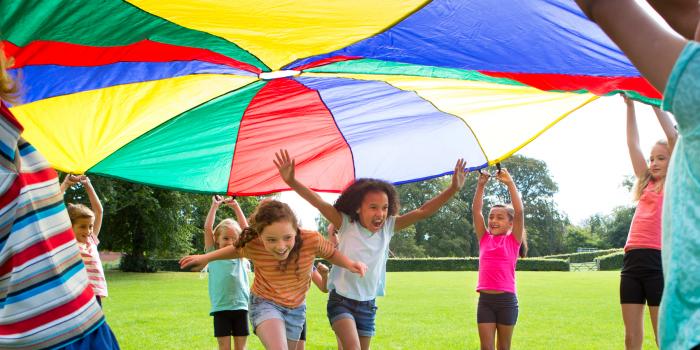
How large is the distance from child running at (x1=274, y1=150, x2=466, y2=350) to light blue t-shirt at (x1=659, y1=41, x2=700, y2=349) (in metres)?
3.21

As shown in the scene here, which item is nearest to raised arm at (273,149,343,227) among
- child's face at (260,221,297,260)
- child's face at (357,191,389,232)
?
child's face at (357,191,389,232)

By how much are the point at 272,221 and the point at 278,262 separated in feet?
0.91

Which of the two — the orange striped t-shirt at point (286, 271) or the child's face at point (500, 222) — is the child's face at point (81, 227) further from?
the child's face at point (500, 222)

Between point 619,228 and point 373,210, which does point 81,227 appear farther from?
point 619,228

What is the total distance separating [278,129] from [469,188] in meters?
62.2

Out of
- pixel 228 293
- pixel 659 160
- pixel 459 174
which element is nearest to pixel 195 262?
pixel 228 293

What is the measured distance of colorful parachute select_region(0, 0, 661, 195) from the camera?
3.29 m

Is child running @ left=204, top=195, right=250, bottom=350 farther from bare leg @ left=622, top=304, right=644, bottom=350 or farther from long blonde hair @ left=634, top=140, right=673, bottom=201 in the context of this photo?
long blonde hair @ left=634, top=140, right=673, bottom=201

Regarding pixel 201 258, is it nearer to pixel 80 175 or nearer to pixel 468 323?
pixel 80 175

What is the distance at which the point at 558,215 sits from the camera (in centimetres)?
7038

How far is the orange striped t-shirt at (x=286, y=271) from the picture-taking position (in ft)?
14.0

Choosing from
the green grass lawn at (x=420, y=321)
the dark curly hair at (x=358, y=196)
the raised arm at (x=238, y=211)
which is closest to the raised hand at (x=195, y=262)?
the dark curly hair at (x=358, y=196)

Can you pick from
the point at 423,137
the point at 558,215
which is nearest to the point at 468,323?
the point at 423,137

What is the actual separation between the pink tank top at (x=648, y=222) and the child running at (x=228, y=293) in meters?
3.12
